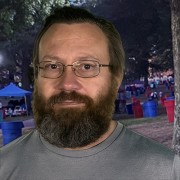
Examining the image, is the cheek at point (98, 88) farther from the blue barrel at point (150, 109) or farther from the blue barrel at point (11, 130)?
the blue barrel at point (150, 109)

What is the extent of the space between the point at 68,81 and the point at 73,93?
0.09 m

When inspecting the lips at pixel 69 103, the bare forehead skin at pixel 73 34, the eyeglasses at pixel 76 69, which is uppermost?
the bare forehead skin at pixel 73 34

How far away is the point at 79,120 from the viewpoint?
2037 millimetres

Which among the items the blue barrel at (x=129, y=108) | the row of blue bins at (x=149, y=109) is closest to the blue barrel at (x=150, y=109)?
the row of blue bins at (x=149, y=109)

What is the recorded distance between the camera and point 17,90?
26.4m

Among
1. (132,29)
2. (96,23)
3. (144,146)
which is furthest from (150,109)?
(144,146)

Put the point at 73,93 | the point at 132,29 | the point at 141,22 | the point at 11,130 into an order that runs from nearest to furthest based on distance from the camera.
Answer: the point at 73,93, the point at 11,130, the point at 141,22, the point at 132,29

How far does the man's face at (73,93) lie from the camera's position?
2.02 m

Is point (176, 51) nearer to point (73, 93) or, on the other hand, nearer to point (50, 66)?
point (50, 66)

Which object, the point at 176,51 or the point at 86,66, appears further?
the point at 176,51

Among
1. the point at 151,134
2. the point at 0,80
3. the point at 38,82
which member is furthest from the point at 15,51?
the point at 38,82

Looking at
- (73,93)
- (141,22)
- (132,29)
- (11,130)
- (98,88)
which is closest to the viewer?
(73,93)

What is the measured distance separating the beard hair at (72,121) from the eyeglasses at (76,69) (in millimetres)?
124

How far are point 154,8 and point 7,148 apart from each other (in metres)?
33.6
